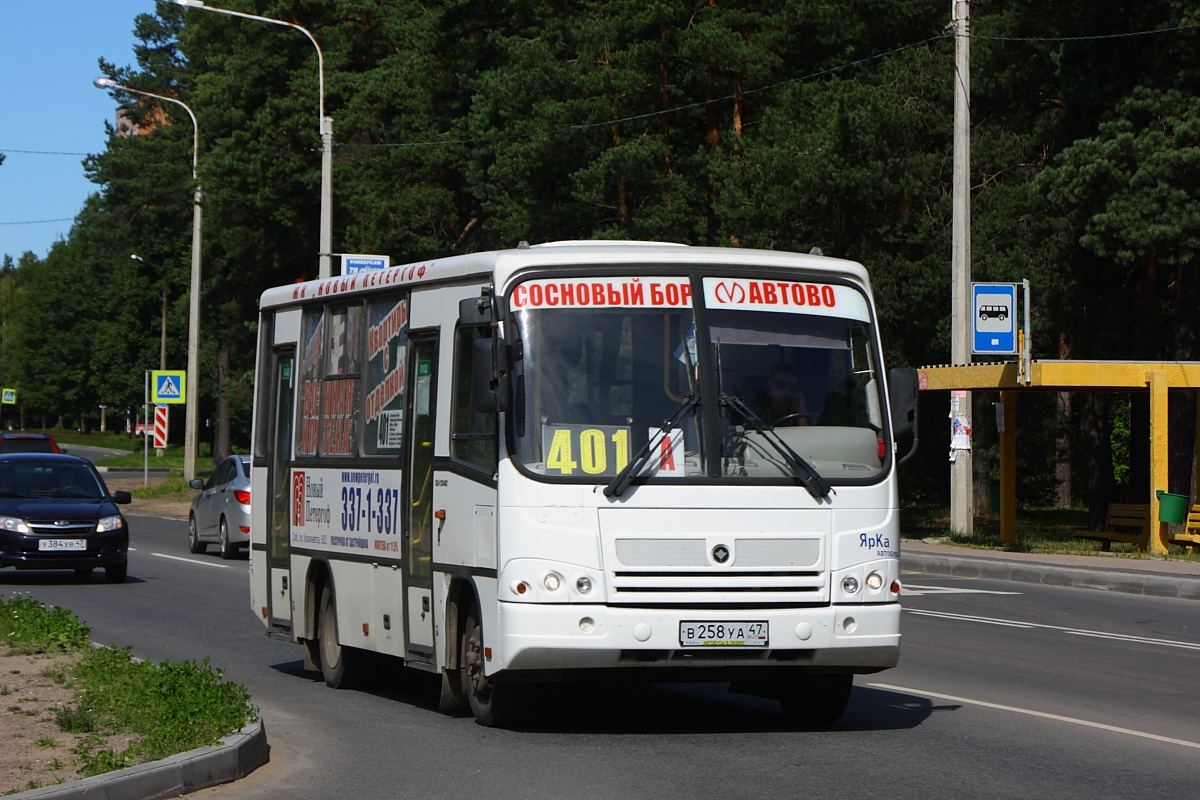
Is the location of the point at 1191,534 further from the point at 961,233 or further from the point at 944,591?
the point at 944,591

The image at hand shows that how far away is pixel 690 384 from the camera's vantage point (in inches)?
384

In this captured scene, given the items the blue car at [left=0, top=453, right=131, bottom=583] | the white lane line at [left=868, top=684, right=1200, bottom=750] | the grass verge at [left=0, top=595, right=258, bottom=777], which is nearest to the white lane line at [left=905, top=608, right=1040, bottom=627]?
the white lane line at [left=868, top=684, right=1200, bottom=750]

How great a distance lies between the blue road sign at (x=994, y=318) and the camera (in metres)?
27.3

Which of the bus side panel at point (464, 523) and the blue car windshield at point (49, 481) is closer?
the bus side panel at point (464, 523)

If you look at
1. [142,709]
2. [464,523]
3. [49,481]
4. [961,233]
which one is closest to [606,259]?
[464,523]

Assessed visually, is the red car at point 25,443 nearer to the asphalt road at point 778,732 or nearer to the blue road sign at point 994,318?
the blue road sign at point 994,318

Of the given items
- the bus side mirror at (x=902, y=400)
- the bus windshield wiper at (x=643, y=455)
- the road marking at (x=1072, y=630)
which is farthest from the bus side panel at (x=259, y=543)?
the road marking at (x=1072, y=630)

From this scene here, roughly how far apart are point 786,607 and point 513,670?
1.52 meters

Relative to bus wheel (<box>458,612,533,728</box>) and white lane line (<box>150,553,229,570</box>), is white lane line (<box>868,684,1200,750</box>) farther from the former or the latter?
white lane line (<box>150,553,229,570</box>)

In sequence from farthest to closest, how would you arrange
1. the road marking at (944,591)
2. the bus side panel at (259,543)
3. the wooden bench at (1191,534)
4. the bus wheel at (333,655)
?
the wooden bench at (1191,534) → the road marking at (944,591) → the bus side panel at (259,543) → the bus wheel at (333,655)

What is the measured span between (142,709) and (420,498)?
2164mm

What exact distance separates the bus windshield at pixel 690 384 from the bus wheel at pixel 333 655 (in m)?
3.47

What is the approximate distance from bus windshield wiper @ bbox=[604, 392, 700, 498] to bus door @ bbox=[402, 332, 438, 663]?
1.61m

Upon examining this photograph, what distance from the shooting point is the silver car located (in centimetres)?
2739
